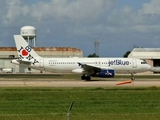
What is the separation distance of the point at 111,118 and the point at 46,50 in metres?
81.7

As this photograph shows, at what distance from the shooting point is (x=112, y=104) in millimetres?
20969

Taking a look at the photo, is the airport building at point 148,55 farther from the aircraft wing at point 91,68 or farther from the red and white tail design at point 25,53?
the aircraft wing at point 91,68

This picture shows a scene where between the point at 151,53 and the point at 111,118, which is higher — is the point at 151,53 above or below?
above

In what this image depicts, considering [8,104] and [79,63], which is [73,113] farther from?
[79,63]

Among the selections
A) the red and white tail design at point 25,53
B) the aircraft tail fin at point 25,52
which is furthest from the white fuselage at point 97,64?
the aircraft tail fin at point 25,52

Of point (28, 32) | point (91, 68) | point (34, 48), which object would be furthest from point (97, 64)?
point (28, 32)

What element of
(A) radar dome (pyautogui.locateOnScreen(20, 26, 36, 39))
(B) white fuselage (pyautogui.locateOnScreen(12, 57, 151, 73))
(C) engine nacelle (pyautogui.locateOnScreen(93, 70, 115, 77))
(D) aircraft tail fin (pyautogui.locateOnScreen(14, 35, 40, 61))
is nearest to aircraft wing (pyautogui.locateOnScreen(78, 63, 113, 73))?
(C) engine nacelle (pyautogui.locateOnScreen(93, 70, 115, 77))

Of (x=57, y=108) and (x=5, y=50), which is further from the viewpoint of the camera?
(x=5, y=50)

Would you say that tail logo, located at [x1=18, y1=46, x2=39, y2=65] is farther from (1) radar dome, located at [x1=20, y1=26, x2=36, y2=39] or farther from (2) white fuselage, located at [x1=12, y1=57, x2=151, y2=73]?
(1) radar dome, located at [x1=20, y1=26, x2=36, y2=39]

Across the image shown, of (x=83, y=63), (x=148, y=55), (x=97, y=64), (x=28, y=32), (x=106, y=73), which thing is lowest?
(x=106, y=73)

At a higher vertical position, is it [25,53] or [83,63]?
[25,53]

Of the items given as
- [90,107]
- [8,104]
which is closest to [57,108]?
[90,107]

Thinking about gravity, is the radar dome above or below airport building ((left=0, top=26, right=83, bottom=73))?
above

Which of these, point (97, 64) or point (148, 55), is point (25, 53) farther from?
point (148, 55)
